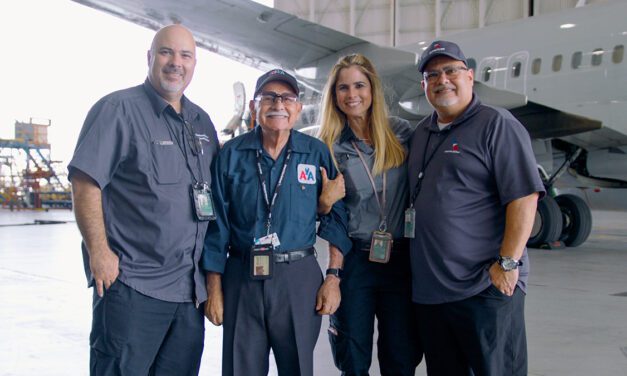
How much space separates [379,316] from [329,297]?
13.9 inches

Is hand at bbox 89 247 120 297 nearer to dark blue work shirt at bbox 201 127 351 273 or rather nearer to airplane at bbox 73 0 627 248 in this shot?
dark blue work shirt at bbox 201 127 351 273

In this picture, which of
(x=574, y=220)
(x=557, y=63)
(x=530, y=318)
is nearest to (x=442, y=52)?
(x=530, y=318)

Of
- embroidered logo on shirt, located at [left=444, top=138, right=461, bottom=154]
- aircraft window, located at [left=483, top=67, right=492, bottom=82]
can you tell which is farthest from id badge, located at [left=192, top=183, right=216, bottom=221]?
aircraft window, located at [left=483, top=67, right=492, bottom=82]

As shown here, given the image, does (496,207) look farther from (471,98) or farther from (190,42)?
(190,42)

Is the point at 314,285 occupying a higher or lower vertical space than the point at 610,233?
higher

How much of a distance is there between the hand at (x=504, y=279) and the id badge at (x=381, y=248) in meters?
0.53

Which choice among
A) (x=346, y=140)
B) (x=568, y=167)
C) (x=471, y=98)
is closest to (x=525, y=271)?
(x=471, y=98)

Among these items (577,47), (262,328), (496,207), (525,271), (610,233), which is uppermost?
(577,47)

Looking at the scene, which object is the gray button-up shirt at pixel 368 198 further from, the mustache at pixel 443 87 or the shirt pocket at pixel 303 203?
the mustache at pixel 443 87

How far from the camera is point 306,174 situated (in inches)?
115

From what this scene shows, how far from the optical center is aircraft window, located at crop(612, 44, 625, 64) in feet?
28.1

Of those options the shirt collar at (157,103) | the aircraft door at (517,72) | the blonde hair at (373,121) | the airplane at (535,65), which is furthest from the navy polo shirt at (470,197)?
the aircraft door at (517,72)

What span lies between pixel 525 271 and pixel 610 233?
12444 millimetres

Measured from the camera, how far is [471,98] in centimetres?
289
